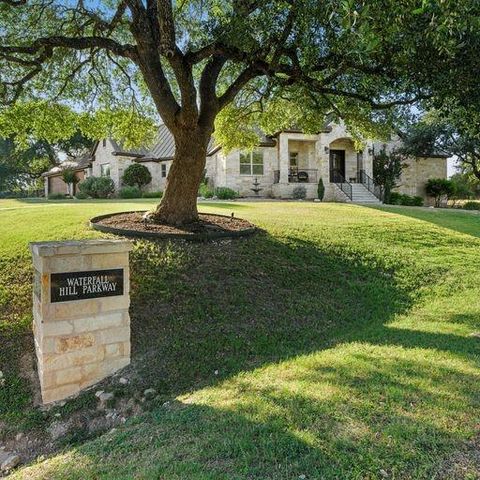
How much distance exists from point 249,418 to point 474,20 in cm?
392

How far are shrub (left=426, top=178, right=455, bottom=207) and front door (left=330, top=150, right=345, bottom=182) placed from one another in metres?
6.43

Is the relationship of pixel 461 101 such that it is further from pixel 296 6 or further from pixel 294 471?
pixel 294 471

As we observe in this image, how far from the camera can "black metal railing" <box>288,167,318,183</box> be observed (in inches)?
1078

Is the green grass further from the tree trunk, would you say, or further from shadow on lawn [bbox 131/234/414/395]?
the tree trunk

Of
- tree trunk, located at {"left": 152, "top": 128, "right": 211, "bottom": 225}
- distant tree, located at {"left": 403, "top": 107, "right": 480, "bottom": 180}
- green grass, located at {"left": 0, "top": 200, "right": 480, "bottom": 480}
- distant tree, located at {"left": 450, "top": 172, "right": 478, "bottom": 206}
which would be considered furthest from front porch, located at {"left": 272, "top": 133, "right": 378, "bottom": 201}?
tree trunk, located at {"left": 152, "top": 128, "right": 211, "bottom": 225}

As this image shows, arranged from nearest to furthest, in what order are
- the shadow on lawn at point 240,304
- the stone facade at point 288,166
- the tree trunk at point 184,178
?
1. the shadow on lawn at point 240,304
2. the tree trunk at point 184,178
3. the stone facade at point 288,166

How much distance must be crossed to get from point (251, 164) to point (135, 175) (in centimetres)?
759

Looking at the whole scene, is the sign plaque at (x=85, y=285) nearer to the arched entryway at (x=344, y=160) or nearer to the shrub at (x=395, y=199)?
the shrub at (x=395, y=199)

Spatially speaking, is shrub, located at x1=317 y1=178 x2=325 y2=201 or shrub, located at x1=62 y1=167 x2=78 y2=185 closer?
shrub, located at x1=317 y1=178 x2=325 y2=201

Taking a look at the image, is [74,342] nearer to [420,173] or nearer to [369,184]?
[369,184]

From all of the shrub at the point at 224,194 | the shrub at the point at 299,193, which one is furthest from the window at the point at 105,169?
the shrub at the point at 299,193

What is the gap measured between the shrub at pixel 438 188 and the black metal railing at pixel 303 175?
28.7ft

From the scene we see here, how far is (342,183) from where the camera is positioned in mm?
27375

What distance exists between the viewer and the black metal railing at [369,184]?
27.3 m
